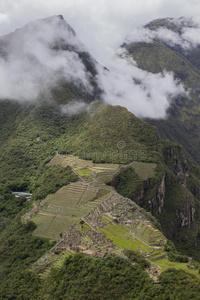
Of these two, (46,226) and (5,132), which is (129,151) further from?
(5,132)

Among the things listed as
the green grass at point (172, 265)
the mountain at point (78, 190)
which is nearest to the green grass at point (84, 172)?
the mountain at point (78, 190)

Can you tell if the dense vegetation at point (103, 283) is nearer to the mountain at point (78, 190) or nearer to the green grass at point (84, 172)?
the mountain at point (78, 190)

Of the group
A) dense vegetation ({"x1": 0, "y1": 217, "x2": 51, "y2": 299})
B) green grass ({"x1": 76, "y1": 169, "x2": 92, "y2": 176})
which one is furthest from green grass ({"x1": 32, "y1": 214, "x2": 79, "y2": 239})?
green grass ({"x1": 76, "y1": 169, "x2": 92, "y2": 176})

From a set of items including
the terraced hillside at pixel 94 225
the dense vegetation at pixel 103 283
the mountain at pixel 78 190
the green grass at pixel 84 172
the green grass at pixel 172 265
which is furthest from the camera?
the green grass at pixel 84 172

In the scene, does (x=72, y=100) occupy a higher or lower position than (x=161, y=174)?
higher

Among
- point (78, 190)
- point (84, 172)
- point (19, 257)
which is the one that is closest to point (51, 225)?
point (19, 257)

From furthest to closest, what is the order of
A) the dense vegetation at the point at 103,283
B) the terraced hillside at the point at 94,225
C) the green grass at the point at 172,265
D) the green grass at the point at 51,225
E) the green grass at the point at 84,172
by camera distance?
1. the green grass at the point at 84,172
2. the green grass at the point at 51,225
3. the terraced hillside at the point at 94,225
4. the green grass at the point at 172,265
5. the dense vegetation at the point at 103,283

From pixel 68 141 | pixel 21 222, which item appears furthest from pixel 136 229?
pixel 68 141

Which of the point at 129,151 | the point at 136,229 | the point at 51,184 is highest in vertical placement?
the point at 129,151

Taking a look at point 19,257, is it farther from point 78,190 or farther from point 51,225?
point 78,190
